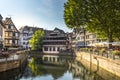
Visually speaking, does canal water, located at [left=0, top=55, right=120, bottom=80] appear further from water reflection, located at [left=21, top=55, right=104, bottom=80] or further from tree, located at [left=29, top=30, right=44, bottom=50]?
tree, located at [left=29, top=30, right=44, bottom=50]

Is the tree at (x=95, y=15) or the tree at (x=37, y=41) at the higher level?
the tree at (x=95, y=15)

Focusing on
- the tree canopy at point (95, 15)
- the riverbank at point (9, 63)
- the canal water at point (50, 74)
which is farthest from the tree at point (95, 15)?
the riverbank at point (9, 63)

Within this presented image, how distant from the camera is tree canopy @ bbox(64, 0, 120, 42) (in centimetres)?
4972

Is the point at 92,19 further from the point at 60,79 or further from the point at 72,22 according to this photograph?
the point at 60,79

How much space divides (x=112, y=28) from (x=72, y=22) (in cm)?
823

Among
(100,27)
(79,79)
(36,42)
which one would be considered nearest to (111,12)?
(100,27)

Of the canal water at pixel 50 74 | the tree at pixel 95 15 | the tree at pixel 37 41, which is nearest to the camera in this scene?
the canal water at pixel 50 74

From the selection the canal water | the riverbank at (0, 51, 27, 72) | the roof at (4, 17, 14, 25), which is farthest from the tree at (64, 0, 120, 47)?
the roof at (4, 17, 14, 25)

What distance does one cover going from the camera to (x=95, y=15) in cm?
5275

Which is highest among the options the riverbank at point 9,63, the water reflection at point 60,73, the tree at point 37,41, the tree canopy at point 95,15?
the tree canopy at point 95,15

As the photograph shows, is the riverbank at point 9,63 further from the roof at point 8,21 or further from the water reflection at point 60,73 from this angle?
the roof at point 8,21

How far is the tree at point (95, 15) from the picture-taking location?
49.7m

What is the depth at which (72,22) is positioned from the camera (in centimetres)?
5431

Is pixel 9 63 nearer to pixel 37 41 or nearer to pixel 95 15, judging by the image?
pixel 95 15
